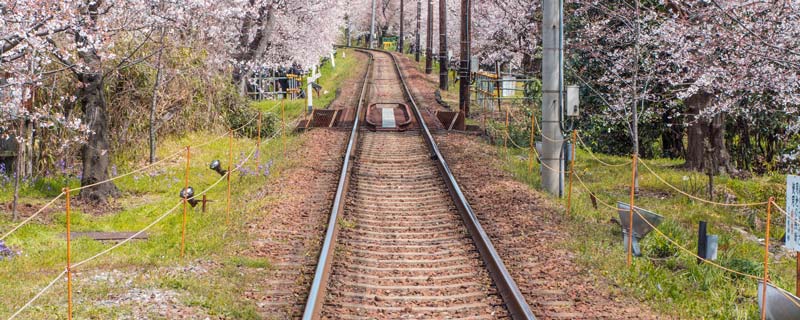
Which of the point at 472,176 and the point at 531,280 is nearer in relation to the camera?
the point at 531,280

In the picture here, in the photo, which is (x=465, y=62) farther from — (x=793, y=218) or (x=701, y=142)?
(x=793, y=218)

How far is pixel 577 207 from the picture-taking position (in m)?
13.3

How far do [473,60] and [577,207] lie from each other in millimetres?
14995

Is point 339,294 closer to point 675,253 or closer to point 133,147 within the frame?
point 675,253

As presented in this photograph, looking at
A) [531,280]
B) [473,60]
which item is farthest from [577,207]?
[473,60]

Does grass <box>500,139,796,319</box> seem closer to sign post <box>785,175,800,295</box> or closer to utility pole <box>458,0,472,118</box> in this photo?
sign post <box>785,175,800,295</box>

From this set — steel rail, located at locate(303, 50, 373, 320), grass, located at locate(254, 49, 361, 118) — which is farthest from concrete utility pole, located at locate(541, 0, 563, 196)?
grass, located at locate(254, 49, 361, 118)

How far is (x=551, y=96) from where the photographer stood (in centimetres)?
1414

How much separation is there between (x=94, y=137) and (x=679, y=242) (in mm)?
9343

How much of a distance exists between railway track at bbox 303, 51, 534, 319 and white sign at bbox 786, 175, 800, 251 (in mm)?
2241

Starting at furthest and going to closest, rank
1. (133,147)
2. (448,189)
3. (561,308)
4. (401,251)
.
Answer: (133,147) → (448,189) → (401,251) → (561,308)

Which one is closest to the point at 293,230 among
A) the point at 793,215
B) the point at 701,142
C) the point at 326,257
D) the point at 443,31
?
the point at 326,257

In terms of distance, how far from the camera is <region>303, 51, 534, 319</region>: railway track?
793 cm

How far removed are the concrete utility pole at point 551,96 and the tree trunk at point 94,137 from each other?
24.2 feet
